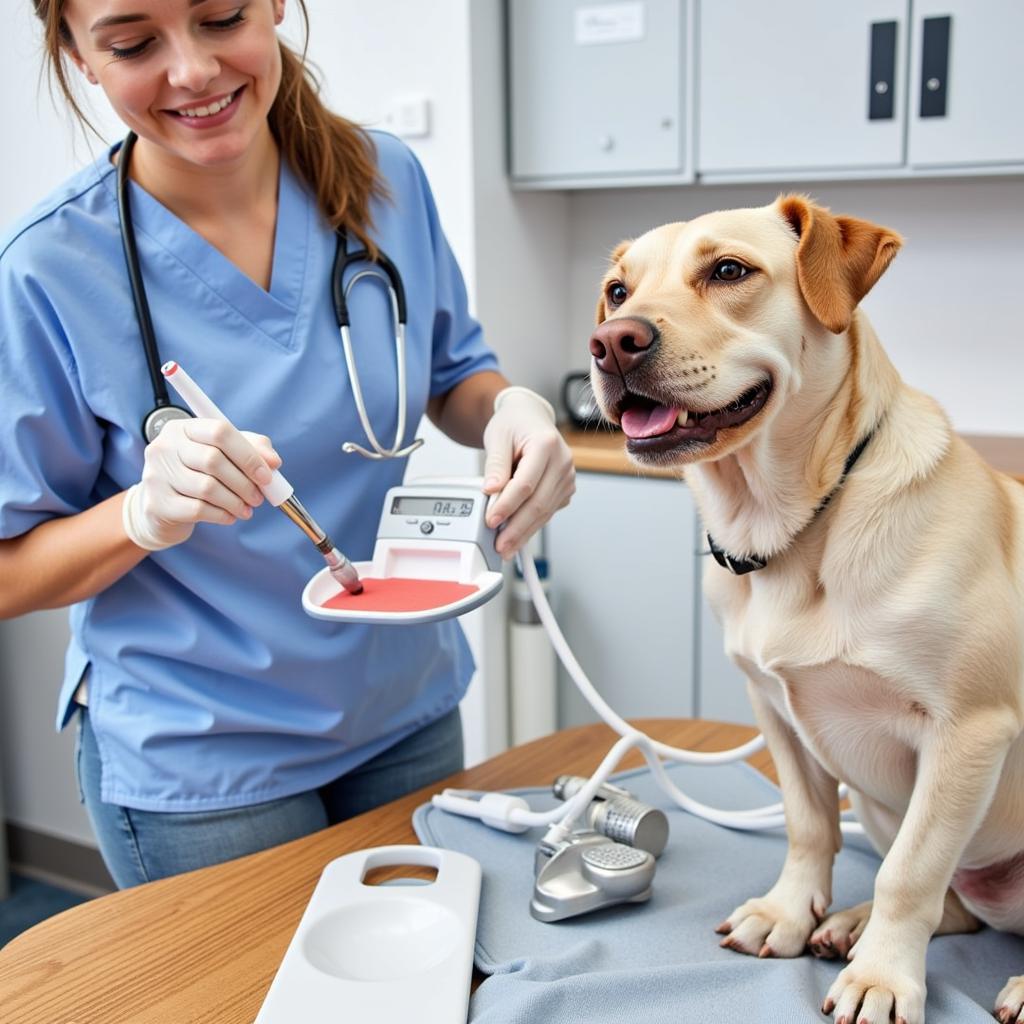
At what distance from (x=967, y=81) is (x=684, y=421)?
1.64 m

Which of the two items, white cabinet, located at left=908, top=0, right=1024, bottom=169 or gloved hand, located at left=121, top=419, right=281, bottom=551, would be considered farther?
white cabinet, located at left=908, top=0, right=1024, bottom=169

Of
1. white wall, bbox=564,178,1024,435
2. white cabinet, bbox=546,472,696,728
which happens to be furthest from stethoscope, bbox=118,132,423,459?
white wall, bbox=564,178,1024,435

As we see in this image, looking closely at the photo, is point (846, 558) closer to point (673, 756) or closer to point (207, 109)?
point (673, 756)

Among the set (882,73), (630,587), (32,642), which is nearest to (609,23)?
(882,73)

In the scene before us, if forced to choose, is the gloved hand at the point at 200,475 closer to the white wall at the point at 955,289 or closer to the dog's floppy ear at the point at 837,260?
the dog's floppy ear at the point at 837,260

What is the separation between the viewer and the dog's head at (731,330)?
35.0 inches

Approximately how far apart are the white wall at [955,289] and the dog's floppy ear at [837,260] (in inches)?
66.2

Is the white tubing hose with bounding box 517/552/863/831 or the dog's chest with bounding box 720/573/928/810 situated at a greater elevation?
the dog's chest with bounding box 720/573/928/810

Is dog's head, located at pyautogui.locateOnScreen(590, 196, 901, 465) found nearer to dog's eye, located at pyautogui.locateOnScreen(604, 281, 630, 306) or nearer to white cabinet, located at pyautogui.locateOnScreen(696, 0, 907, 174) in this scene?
dog's eye, located at pyautogui.locateOnScreen(604, 281, 630, 306)

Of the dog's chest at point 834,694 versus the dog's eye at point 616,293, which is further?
the dog's eye at point 616,293

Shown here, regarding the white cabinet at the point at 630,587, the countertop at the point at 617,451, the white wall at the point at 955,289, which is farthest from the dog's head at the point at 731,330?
the white wall at the point at 955,289

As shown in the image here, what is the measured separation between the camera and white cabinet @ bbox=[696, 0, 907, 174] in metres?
2.24

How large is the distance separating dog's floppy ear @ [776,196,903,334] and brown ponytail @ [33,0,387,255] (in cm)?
57

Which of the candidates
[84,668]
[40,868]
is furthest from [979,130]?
[40,868]
